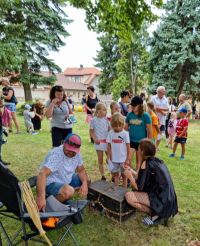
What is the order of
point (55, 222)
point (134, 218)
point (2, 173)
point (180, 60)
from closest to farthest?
point (2, 173) → point (55, 222) → point (134, 218) → point (180, 60)

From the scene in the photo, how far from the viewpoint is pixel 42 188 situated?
3.01m

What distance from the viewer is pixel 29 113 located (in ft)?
34.6

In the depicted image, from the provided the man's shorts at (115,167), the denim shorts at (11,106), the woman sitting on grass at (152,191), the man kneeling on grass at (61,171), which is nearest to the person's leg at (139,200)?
the woman sitting on grass at (152,191)

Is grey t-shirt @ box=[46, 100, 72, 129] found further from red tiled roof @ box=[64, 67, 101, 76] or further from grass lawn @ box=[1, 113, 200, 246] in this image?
red tiled roof @ box=[64, 67, 101, 76]

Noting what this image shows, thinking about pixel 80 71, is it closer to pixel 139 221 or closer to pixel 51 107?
pixel 51 107

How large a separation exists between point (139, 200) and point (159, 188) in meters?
0.31

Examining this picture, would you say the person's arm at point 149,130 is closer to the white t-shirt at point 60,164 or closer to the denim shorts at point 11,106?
the white t-shirt at point 60,164

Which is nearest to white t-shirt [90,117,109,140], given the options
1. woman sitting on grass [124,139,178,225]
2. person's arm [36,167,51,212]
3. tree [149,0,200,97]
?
woman sitting on grass [124,139,178,225]

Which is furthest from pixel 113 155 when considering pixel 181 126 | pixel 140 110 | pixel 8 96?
pixel 8 96

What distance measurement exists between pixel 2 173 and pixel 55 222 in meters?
0.70

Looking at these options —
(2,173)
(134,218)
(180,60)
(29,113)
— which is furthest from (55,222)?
(180,60)

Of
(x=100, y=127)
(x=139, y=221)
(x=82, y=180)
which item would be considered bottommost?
(x=139, y=221)

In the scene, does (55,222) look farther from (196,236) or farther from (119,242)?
(196,236)

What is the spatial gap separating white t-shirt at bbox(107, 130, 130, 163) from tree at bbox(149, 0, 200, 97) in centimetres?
1610
